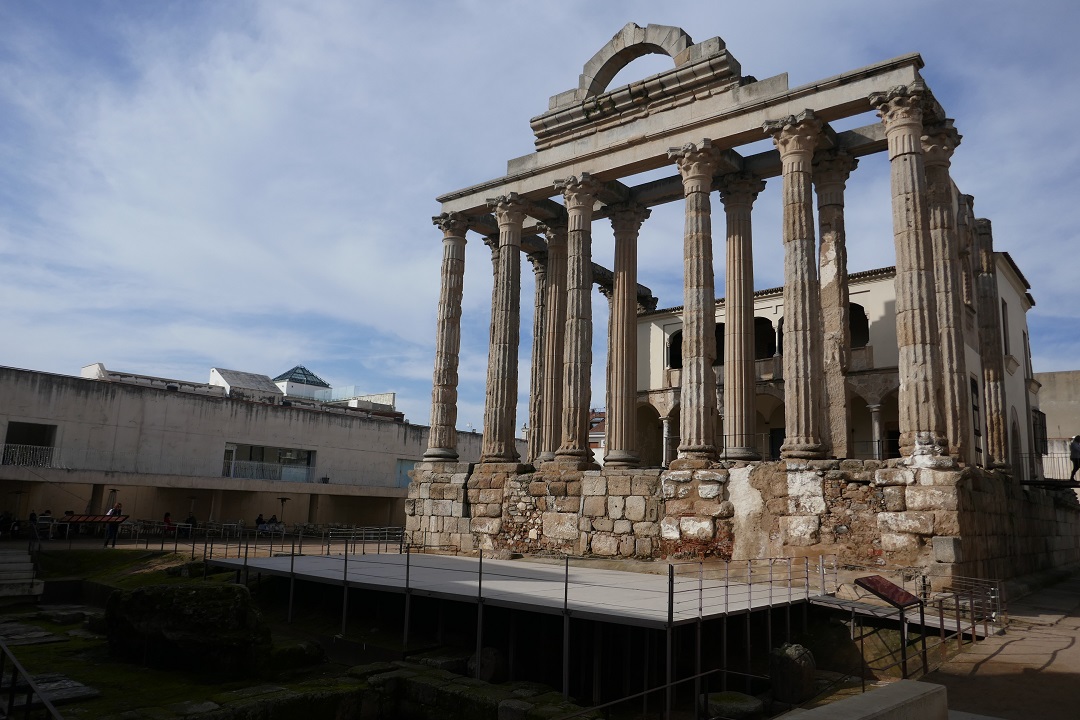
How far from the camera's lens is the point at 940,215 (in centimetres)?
1758

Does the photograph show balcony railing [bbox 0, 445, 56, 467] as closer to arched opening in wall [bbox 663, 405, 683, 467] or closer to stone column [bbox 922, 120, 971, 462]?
arched opening in wall [bbox 663, 405, 683, 467]

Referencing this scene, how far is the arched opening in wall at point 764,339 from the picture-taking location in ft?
96.6

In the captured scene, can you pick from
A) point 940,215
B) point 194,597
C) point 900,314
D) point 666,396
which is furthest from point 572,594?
point 666,396

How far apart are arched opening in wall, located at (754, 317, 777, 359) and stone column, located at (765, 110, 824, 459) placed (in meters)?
12.2

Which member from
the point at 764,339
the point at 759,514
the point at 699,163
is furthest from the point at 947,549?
the point at 764,339

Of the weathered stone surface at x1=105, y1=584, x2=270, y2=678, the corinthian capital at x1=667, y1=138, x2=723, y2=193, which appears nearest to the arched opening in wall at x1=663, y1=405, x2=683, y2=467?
the corinthian capital at x1=667, y1=138, x2=723, y2=193

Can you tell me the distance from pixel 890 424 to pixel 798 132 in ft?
42.0

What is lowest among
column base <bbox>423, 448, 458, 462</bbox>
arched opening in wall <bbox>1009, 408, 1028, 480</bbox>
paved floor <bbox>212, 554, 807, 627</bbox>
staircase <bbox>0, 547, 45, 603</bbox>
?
staircase <bbox>0, 547, 45, 603</bbox>

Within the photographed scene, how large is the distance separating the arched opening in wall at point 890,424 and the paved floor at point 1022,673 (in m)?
13.1

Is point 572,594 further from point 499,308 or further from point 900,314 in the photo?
point 499,308

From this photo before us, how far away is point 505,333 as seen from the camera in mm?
23234

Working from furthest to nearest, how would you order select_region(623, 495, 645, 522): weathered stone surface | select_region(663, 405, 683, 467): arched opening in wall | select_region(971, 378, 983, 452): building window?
select_region(663, 405, 683, 467): arched opening in wall, select_region(971, 378, 983, 452): building window, select_region(623, 495, 645, 522): weathered stone surface

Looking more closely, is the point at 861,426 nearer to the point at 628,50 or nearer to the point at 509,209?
the point at 509,209

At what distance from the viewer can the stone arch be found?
20.0 m
